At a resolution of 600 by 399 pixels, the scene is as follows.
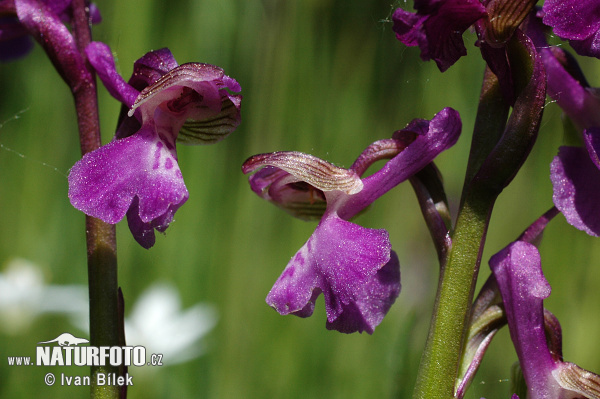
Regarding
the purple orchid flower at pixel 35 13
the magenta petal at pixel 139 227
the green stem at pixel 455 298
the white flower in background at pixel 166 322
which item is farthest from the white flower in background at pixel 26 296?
the green stem at pixel 455 298

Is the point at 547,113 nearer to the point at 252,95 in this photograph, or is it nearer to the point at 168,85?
the point at 252,95

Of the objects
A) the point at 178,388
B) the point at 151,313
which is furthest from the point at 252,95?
the point at 178,388

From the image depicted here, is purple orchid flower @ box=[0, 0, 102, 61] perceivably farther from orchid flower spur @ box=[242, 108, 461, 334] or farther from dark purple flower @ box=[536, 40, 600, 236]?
dark purple flower @ box=[536, 40, 600, 236]

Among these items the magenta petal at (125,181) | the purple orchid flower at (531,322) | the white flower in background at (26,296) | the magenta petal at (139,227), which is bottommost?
the purple orchid flower at (531,322)

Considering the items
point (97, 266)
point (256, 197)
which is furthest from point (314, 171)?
point (256, 197)

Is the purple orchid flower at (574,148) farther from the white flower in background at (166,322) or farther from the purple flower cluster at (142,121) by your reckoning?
the white flower in background at (166,322)
